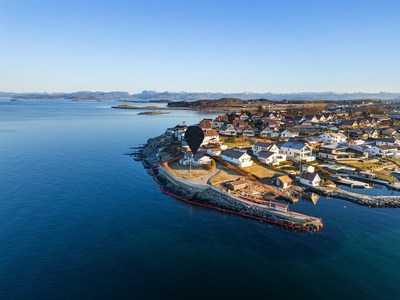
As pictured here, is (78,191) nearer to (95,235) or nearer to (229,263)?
(95,235)

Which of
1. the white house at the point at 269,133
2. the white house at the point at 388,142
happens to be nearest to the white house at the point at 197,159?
the white house at the point at 269,133

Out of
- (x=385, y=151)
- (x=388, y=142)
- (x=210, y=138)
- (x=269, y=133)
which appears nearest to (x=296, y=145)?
(x=385, y=151)

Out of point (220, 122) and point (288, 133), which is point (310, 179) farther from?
point (220, 122)

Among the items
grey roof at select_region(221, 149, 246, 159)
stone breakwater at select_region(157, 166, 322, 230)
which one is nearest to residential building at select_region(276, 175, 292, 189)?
stone breakwater at select_region(157, 166, 322, 230)

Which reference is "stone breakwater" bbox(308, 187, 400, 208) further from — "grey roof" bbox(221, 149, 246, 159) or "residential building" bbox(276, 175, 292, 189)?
"grey roof" bbox(221, 149, 246, 159)

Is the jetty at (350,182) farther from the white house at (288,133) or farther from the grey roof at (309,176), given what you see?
the white house at (288,133)
